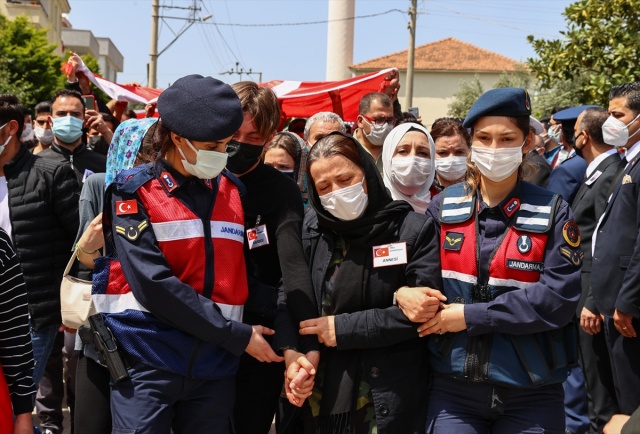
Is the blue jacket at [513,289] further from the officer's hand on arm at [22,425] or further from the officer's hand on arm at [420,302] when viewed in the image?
the officer's hand on arm at [22,425]

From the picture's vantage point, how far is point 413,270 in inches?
126

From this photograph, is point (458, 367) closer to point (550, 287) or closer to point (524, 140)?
point (550, 287)

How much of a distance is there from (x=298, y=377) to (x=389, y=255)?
0.63 meters

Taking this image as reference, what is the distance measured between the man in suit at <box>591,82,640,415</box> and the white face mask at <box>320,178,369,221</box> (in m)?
2.12

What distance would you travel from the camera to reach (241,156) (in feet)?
11.8

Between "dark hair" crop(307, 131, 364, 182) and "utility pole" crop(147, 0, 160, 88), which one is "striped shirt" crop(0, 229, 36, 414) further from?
"utility pole" crop(147, 0, 160, 88)

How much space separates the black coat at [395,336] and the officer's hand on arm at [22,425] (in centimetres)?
123

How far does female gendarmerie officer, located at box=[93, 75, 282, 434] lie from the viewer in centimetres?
295

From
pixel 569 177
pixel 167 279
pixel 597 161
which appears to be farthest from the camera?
pixel 569 177

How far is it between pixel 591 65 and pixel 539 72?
38.0 inches

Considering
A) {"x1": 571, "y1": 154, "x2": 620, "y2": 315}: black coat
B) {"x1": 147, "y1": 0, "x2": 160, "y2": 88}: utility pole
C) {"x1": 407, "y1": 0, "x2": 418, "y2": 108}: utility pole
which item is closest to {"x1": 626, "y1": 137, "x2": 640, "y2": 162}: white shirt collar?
{"x1": 571, "y1": 154, "x2": 620, "y2": 315}: black coat

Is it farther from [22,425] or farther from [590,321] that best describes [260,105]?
[590,321]

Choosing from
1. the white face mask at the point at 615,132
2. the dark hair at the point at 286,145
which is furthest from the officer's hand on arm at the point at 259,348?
the white face mask at the point at 615,132

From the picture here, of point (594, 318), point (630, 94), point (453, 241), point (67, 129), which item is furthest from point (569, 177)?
point (67, 129)
